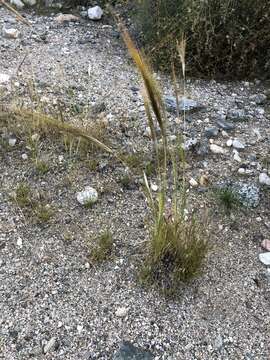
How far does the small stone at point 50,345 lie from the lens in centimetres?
228

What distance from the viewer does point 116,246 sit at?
2713mm

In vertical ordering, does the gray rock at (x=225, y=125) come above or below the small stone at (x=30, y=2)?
below

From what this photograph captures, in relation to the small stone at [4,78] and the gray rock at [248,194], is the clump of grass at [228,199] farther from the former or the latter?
the small stone at [4,78]

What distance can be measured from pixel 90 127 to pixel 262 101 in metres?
1.42

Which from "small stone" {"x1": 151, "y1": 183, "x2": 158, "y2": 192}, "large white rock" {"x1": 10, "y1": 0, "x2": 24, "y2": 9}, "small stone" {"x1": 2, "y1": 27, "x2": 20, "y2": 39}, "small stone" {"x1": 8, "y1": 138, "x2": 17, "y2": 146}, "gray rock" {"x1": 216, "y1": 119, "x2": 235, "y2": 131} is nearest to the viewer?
"small stone" {"x1": 151, "y1": 183, "x2": 158, "y2": 192}

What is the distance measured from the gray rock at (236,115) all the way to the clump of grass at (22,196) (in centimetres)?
156

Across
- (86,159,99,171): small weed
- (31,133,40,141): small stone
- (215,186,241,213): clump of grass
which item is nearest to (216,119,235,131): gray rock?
(215,186,241,213): clump of grass

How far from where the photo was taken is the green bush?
389cm

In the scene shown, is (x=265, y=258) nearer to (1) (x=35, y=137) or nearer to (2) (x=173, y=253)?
(2) (x=173, y=253)

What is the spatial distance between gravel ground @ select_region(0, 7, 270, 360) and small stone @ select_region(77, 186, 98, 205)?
4 cm

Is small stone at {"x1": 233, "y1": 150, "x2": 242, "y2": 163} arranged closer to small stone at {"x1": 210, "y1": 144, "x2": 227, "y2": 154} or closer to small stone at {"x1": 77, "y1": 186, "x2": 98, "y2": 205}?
small stone at {"x1": 210, "y1": 144, "x2": 227, "y2": 154}

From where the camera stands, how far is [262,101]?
3.88 meters

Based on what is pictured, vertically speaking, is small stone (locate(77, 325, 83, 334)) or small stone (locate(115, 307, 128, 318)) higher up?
small stone (locate(115, 307, 128, 318))

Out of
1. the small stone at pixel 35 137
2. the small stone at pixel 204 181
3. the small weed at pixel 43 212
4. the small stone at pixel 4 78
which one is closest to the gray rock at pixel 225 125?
the small stone at pixel 204 181
